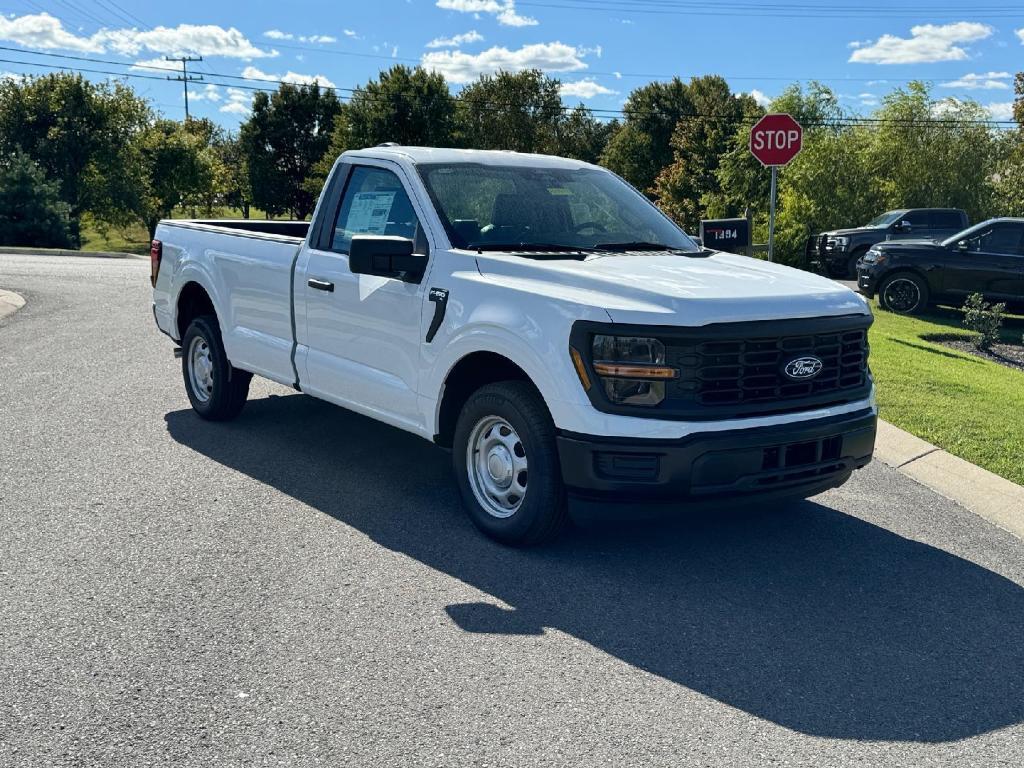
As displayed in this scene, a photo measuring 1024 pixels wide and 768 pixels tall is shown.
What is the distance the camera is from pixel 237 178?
9019 centimetres

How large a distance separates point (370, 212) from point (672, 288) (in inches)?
91.8

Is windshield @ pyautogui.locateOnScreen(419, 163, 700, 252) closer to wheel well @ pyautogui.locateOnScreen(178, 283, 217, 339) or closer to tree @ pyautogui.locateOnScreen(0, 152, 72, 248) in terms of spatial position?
wheel well @ pyautogui.locateOnScreen(178, 283, 217, 339)

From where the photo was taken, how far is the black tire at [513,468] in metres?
5.16

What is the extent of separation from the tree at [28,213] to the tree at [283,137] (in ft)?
131

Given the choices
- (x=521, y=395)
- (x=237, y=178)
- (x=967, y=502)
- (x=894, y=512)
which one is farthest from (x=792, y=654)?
(x=237, y=178)

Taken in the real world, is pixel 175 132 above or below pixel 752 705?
above

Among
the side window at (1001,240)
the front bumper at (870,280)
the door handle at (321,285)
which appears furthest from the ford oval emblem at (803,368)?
the side window at (1001,240)

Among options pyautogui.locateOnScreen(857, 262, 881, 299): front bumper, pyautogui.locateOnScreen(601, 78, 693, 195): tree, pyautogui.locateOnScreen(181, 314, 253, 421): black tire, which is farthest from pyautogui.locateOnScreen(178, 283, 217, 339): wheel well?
pyautogui.locateOnScreen(601, 78, 693, 195): tree

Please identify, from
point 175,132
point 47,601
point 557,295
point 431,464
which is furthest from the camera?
point 175,132

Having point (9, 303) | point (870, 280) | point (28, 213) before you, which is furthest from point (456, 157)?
point (28, 213)

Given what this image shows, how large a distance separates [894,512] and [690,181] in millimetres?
66396

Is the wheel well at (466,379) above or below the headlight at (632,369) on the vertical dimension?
below

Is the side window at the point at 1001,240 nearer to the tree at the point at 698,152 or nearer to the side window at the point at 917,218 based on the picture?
the side window at the point at 917,218

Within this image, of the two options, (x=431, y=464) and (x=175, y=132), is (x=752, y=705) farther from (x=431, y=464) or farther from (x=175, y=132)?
(x=175, y=132)
